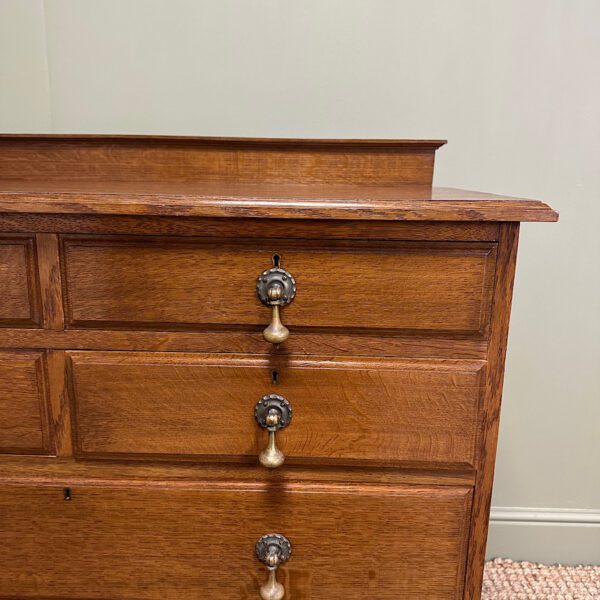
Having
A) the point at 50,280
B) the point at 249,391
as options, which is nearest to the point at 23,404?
the point at 50,280

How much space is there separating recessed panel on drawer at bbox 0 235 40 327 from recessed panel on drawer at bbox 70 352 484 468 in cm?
7

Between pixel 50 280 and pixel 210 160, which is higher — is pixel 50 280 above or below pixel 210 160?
below

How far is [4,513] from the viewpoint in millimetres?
607

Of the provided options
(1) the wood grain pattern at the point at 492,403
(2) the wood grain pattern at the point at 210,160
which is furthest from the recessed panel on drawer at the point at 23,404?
(1) the wood grain pattern at the point at 492,403

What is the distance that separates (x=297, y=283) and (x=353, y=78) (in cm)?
56

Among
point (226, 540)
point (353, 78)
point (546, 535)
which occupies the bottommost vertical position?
point (546, 535)

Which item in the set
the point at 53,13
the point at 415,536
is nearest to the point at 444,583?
the point at 415,536

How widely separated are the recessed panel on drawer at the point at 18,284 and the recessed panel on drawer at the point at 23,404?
39 mm

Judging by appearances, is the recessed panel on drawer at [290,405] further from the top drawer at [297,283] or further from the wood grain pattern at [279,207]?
the wood grain pattern at [279,207]

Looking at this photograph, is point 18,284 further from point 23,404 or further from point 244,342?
point 244,342

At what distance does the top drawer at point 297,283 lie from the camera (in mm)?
543

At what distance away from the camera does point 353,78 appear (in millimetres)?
964

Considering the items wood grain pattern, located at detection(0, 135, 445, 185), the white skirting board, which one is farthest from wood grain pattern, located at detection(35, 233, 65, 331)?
the white skirting board

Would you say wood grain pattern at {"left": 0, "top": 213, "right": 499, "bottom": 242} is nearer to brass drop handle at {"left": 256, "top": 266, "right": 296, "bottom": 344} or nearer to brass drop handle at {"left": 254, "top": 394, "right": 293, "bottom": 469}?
brass drop handle at {"left": 256, "top": 266, "right": 296, "bottom": 344}
